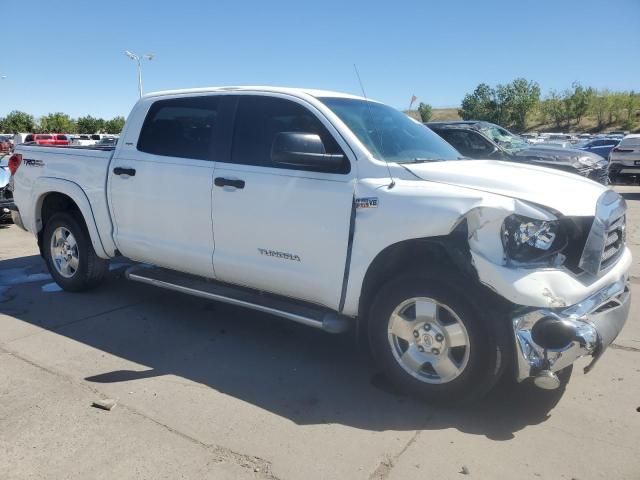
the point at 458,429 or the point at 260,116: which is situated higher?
the point at 260,116

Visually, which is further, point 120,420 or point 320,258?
point 320,258

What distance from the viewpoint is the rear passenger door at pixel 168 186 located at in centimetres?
439

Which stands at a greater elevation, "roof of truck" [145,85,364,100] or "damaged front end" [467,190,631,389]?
"roof of truck" [145,85,364,100]

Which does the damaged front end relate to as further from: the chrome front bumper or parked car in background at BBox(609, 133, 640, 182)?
parked car in background at BBox(609, 133, 640, 182)

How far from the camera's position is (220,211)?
13.8 feet

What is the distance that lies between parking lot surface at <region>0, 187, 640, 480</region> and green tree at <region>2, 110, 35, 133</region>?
78.1 metres

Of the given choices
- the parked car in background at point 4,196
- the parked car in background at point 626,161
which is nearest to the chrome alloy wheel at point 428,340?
the parked car in background at point 4,196

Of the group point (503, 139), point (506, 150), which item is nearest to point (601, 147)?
point (503, 139)

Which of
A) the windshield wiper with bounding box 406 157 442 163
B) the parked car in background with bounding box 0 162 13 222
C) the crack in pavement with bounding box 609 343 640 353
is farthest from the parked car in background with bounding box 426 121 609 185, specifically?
the parked car in background with bounding box 0 162 13 222

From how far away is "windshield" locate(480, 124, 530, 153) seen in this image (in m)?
11.8

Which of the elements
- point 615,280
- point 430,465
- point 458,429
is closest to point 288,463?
point 430,465

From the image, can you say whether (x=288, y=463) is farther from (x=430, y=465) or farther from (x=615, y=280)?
(x=615, y=280)

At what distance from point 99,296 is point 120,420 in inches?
104

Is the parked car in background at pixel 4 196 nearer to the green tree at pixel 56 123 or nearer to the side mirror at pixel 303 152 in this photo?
the side mirror at pixel 303 152
